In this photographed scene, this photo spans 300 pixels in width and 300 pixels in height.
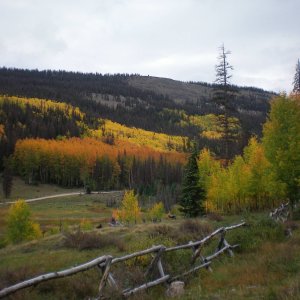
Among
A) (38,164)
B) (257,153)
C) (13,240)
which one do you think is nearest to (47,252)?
(257,153)

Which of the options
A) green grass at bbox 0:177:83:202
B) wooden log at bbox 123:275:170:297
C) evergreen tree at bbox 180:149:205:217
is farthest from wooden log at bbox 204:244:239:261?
green grass at bbox 0:177:83:202

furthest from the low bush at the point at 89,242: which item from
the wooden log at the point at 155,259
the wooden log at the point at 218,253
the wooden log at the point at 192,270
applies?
the wooden log at the point at 155,259

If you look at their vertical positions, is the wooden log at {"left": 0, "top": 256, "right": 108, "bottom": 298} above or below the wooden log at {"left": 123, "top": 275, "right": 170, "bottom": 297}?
above

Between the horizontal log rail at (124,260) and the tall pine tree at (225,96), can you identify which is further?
the tall pine tree at (225,96)

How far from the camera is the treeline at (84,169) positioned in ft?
480

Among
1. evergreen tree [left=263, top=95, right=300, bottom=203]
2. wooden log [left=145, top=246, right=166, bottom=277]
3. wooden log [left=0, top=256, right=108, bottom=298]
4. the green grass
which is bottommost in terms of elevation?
the green grass

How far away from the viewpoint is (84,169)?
145750 millimetres

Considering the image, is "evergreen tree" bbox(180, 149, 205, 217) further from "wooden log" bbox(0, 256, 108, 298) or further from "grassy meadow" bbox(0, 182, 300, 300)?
"wooden log" bbox(0, 256, 108, 298)

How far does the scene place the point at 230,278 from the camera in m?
11.2

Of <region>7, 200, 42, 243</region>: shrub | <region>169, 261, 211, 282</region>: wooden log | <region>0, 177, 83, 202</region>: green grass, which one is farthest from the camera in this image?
<region>0, 177, 83, 202</region>: green grass

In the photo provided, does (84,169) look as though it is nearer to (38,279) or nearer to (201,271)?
(201,271)

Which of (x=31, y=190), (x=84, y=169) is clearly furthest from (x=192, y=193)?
(x=84, y=169)

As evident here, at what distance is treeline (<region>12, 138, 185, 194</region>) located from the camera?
14638 centimetres

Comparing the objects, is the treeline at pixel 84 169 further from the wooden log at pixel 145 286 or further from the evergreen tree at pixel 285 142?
the wooden log at pixel 145 286
